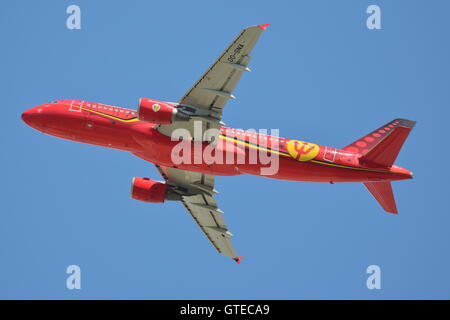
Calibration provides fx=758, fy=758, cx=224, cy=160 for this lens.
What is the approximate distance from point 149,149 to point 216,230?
36.0ft

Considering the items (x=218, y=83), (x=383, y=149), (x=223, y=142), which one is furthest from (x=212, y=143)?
(x=383, y=149)

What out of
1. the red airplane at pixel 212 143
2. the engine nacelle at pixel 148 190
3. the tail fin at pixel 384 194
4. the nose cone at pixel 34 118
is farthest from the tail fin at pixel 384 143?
the nose cone at pixel 34 118

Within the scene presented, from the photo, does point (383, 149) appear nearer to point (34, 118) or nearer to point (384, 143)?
point (384, 143)

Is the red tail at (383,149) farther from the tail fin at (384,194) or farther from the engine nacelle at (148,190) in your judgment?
the engine nacelle at (148,190)

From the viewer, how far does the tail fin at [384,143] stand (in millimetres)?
50906

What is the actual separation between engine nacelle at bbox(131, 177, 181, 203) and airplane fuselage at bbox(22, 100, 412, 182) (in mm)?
5412

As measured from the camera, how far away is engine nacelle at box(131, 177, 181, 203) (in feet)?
189

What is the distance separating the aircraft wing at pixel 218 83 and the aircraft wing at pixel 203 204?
23.3 feet

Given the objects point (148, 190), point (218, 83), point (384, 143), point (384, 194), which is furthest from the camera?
point (148, 190)

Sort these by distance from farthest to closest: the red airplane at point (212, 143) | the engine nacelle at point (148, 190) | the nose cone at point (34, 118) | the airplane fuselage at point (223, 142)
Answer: the engine nacelle at point (148, 190), the nose cone at point (34, 118), the airplane fuselage at point (223, 142), the red airplane at point (212, 143)

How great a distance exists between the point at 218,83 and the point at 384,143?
1209 centimetres

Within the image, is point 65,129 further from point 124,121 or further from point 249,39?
point 249,39

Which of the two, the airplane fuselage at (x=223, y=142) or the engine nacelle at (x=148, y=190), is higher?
the airplane fuselage at (x=223, y=142)

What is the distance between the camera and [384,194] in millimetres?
53188
